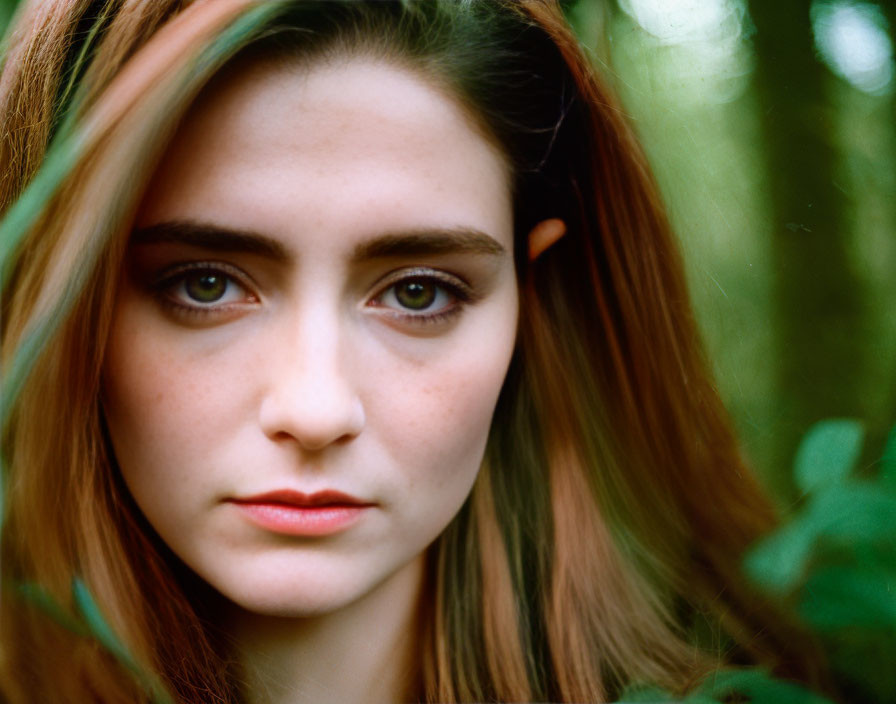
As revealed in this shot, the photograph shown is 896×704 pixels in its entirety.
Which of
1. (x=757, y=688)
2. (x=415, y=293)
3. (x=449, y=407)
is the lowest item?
(x=757, y=688)

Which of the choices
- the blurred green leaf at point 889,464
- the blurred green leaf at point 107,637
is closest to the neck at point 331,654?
the blurred green leaf at point 107,637

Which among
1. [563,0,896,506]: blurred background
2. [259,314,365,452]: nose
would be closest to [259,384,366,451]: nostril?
[259,314,365,452]: nose

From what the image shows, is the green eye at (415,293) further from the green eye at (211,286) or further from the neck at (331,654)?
the neck at (331,654)

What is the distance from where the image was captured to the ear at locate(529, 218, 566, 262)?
0.99 meters

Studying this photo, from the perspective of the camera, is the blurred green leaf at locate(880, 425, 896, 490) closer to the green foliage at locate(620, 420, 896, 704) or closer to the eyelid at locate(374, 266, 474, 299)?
the green foliage at locate(620, 420, 896, 704)

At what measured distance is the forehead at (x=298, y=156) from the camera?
809 millimetres

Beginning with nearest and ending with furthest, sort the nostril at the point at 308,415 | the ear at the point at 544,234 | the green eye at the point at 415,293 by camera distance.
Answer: the nostril at the point at 308,415
the green eye at the point at 415,293
the ear at the point at 544,234

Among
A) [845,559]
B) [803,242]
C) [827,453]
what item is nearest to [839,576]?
[845,559]

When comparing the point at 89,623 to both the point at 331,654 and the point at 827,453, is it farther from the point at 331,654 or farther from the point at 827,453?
the point at 827,453

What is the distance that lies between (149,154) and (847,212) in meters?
0.69

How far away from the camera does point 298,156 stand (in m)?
0.81

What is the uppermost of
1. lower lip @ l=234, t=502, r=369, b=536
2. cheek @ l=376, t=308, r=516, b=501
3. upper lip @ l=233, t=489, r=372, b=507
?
cheek @ l=376, t=308, r=516, b=501

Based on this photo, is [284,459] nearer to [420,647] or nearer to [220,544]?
[220,544]

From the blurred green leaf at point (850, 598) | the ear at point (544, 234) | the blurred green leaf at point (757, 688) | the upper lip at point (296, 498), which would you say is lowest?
the blurred green leaf at point (757, 688)
